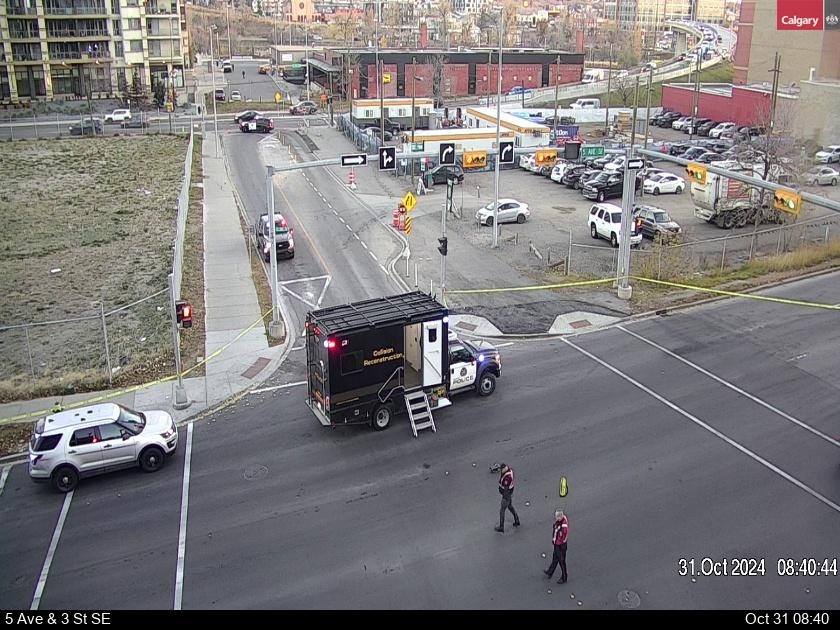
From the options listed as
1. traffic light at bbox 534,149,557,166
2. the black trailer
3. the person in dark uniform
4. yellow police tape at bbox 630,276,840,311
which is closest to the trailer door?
the black trailer

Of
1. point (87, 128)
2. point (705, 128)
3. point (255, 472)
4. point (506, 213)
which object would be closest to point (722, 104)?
point (705, 128)

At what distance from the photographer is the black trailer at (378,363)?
1980 centimetres

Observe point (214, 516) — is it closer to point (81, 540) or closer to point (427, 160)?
point (81, 540)

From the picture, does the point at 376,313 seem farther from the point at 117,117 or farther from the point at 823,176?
the point at 117,117

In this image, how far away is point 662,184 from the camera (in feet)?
162

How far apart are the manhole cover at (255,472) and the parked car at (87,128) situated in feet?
210

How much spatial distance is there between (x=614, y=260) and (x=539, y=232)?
228 inches

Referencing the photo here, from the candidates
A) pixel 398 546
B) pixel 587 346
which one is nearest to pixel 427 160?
pixel 587 346

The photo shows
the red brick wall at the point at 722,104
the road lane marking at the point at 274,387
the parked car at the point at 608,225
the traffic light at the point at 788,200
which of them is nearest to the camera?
the traffic light at the point at 788,200

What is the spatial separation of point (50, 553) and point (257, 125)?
6296cm

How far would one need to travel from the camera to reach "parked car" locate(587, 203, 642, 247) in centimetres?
3731

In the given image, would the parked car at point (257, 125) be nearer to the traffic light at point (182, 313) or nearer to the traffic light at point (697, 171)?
the traffic light at point (697, 171)

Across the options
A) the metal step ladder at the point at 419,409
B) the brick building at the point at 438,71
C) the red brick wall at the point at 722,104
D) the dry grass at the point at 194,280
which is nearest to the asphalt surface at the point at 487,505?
the metal step ladder at the point at 419,409

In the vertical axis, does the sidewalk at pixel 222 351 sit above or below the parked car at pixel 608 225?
below
